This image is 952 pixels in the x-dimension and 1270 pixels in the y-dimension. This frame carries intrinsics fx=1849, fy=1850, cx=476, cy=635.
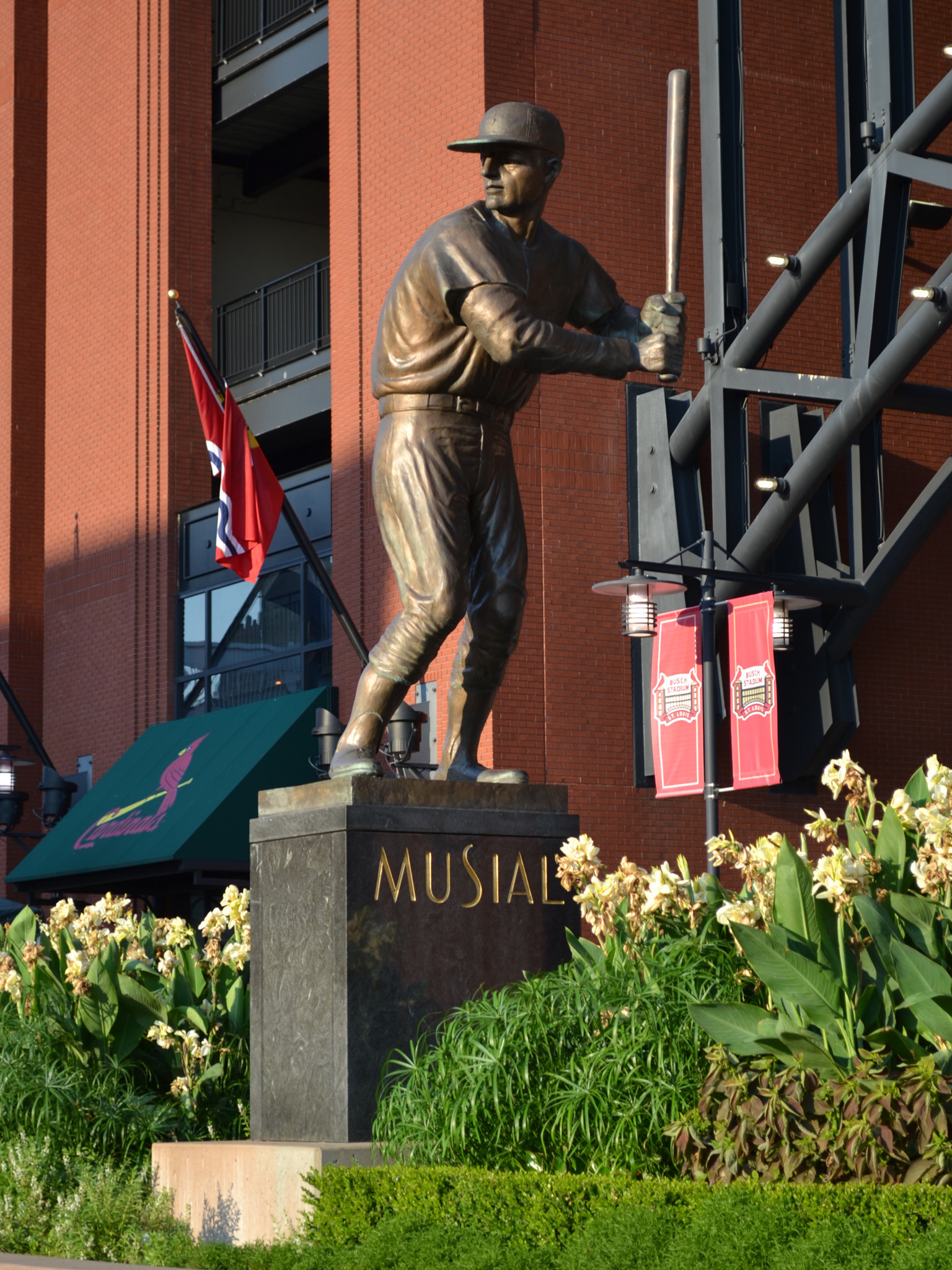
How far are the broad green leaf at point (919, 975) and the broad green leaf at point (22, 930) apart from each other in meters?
6.26

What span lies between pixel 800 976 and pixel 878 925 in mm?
307

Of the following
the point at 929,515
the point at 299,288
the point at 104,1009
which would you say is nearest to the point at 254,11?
the point at 299,288

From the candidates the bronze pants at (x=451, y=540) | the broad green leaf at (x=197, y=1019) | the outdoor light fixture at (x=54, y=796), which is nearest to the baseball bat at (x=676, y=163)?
the bronze pants at (x=451, y=540)

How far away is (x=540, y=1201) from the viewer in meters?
5.66

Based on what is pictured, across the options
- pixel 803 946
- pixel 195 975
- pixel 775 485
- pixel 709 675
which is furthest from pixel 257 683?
pixel 803 946

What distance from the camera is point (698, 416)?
20281 mm

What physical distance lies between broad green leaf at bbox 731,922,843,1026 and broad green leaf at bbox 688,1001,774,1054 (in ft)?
0.51

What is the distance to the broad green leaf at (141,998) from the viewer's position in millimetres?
9109

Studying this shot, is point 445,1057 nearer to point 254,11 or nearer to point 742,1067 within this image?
point 742,1067

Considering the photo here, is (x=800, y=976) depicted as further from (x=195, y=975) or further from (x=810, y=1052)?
(x=195, y=975)

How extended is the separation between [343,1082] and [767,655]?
1155 centimetres

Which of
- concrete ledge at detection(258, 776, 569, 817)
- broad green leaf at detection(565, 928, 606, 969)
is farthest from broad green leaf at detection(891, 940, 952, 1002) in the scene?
concrete ledge at detection(258, 776, 569, 817)

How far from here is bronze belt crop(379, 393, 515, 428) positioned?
8.02 meters

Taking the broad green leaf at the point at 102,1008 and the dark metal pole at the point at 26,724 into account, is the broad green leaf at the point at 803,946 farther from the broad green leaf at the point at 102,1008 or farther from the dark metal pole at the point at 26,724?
the dark metal pole at the point at 26,724
